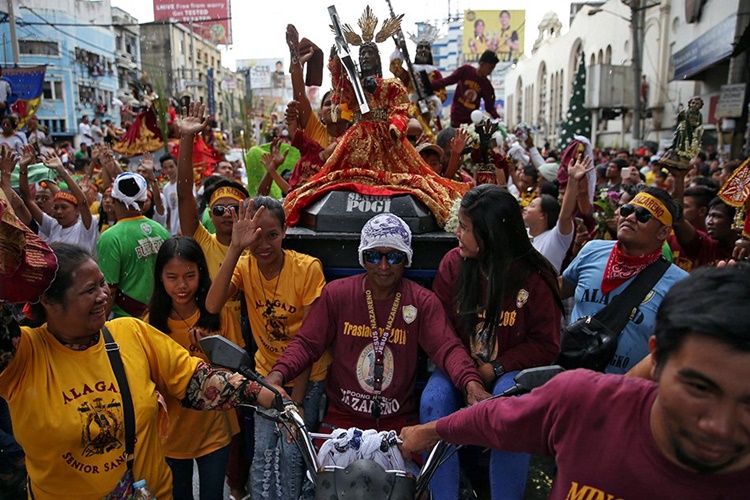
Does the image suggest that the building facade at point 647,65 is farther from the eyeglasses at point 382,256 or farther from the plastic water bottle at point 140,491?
the plastic water bottle at point 140,491

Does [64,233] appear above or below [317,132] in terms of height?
below

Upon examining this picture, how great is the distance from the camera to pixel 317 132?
19.6ft

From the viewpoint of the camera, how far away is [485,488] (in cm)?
372

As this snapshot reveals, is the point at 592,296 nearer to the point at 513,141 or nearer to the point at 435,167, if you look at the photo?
the point at 435,167

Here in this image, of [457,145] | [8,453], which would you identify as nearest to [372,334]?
[8,453]

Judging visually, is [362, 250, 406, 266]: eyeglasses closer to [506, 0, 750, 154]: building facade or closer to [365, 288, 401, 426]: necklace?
[365, 288, 401, 426]: necklace

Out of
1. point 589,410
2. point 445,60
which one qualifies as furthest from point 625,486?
point 445,60

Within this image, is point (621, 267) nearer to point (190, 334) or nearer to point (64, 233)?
point (190, 334)

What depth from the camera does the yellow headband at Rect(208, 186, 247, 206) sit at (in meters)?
4.05

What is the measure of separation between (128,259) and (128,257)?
0.05 ft

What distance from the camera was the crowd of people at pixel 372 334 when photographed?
1.41m

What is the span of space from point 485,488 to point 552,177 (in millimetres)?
5345

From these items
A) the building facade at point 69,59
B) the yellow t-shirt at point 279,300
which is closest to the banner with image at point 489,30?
the building facade at point 69,59

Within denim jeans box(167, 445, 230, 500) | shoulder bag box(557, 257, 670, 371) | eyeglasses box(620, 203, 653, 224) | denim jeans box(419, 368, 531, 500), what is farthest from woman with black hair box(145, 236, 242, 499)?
eyeglasses box(620, 203, 653, 224)
